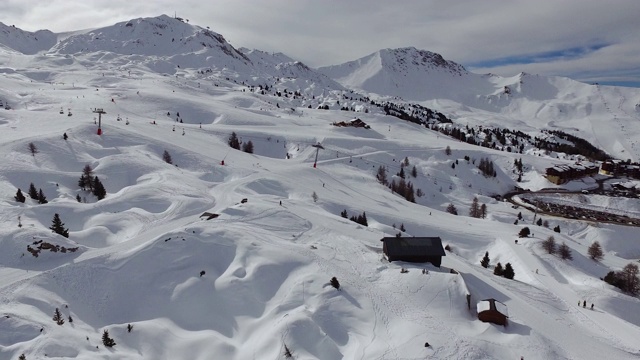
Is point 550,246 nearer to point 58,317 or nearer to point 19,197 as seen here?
point 58,317

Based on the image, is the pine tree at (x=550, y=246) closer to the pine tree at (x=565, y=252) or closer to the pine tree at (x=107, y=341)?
the pine tree at (x=565, y=252)

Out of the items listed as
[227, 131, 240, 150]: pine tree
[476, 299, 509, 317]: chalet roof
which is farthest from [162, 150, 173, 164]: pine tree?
[476, 299, 509, 317]: chalet roof

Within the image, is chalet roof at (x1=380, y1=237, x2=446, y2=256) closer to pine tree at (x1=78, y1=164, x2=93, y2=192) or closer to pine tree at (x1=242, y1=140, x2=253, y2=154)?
pine tree at (x1=78, y1=164, x2=93, y2=192)

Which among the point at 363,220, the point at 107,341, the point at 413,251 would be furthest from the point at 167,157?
the point at 107,341

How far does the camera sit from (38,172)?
4619 centimetres

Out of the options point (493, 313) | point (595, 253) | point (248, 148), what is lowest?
point (595, 253)

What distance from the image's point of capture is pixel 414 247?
34.6 meters

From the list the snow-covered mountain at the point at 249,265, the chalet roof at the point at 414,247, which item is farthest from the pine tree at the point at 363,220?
the chalet roof at the point at 414,247

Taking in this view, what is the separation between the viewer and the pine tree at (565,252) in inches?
1860

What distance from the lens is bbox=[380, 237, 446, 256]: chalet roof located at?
112 ft

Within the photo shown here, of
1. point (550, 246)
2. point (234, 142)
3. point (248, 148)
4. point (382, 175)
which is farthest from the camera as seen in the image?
point (234, 142)

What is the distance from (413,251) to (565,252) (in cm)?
2572

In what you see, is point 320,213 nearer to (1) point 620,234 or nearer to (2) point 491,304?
(2) point 491,304

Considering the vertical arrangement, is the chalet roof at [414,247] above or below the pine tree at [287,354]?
above
